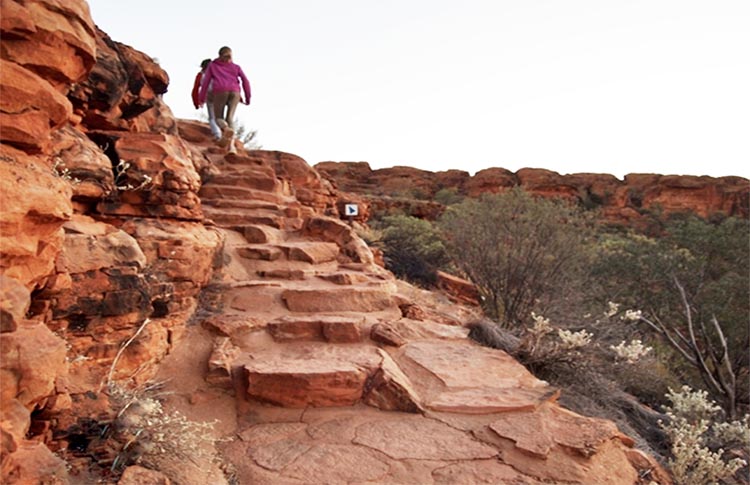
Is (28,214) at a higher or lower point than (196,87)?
lower

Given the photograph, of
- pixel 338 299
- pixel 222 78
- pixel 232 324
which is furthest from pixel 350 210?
pixel 232 324

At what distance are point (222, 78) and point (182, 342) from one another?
5.85 meters

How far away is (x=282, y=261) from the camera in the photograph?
5.52 m

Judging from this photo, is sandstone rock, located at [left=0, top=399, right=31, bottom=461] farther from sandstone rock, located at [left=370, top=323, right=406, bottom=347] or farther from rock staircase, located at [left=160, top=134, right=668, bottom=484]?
sandstone rock, located at [left=370, top=323, right=406, bottom=347]

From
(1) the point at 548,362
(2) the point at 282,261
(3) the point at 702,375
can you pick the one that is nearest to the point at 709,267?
(3) the point at 702,375

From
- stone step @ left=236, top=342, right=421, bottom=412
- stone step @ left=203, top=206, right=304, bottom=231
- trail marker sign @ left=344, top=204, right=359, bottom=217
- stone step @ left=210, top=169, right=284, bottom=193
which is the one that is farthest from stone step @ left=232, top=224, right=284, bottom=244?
trail marker sign @ left=344, top=204, right=359, bottom=217

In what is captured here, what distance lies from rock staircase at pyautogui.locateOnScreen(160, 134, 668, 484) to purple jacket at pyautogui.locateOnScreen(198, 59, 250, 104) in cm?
425

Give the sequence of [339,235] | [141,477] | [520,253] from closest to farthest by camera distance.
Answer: [141,477]
[339,235]
[520,253]

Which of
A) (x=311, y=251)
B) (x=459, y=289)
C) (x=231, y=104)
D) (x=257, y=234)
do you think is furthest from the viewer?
(x=459, y=289)

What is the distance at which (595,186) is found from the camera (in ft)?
103

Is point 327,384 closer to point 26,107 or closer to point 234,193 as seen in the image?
point 26,107

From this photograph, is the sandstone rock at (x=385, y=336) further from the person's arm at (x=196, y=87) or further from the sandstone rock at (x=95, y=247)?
the person's arm at (x=196, y=87)

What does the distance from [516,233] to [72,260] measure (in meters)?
7.10

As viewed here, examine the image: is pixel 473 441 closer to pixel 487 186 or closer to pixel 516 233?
pixel 516 233
